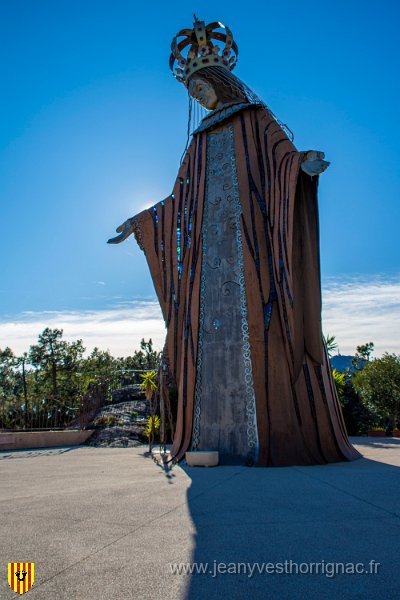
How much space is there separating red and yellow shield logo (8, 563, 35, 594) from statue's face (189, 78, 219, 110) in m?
11.5

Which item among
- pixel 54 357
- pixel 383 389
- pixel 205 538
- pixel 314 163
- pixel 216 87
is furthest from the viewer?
pixel 54 357

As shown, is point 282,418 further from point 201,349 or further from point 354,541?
point 354,541

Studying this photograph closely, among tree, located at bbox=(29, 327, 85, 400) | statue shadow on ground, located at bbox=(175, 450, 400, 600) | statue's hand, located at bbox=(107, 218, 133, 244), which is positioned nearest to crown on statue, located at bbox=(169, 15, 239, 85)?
statue's hand, located at bbox=(107, 218, 133, 244)

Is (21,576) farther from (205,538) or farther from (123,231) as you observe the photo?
(123,231)

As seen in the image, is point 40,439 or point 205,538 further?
point 40,439

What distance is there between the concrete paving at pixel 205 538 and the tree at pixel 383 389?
56.6ft

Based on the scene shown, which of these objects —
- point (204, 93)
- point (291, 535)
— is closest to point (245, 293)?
point (291, 535)

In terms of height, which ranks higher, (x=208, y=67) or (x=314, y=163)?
(x=208, y=67)

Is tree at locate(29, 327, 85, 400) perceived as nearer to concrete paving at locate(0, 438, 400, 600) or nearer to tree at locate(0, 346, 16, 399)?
tree at locate(0, 346, 16, 399)

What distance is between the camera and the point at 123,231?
10562mm

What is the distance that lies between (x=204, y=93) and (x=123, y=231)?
453 centimetres

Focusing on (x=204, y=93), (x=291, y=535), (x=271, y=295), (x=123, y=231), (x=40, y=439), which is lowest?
(x=40, y=439)

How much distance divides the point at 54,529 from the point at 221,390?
5.44 meters

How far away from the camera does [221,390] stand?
819 cm
